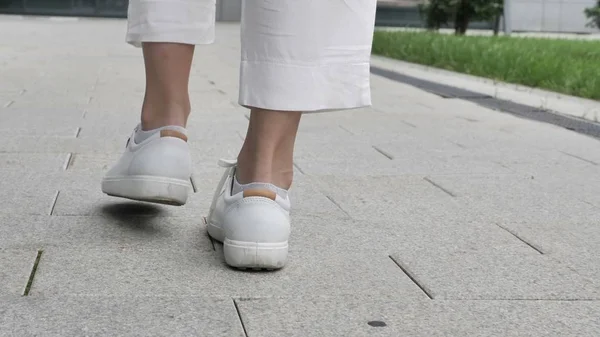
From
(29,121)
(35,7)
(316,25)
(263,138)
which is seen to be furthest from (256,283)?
(35,7)

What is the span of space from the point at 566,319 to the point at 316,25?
2.18ft

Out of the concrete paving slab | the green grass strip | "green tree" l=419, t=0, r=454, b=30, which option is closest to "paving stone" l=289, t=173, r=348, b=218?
the concrete paving slab

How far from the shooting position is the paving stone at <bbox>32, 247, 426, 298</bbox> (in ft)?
5.42

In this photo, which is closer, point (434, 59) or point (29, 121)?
point (29, 121)

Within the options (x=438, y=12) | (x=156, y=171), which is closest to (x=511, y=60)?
(x=156, y=171)

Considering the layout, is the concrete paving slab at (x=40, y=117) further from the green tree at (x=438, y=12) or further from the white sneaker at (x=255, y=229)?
the green tree at (x=438, y=12)

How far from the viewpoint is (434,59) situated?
9398 mm

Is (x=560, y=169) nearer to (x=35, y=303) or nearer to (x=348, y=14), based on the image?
(x=348, y=14)

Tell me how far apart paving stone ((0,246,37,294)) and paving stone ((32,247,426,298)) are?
2 cm

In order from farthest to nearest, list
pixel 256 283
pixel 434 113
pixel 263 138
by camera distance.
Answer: pixel 434 113, pixel 263 138, pixel 256 283

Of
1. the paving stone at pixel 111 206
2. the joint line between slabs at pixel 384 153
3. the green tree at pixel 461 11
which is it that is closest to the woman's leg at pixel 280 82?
the paving stone at pixel 111 206

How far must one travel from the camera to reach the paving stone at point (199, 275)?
5.42 feet

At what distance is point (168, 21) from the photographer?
2.05 meters

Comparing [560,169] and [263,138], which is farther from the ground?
[263,138]
